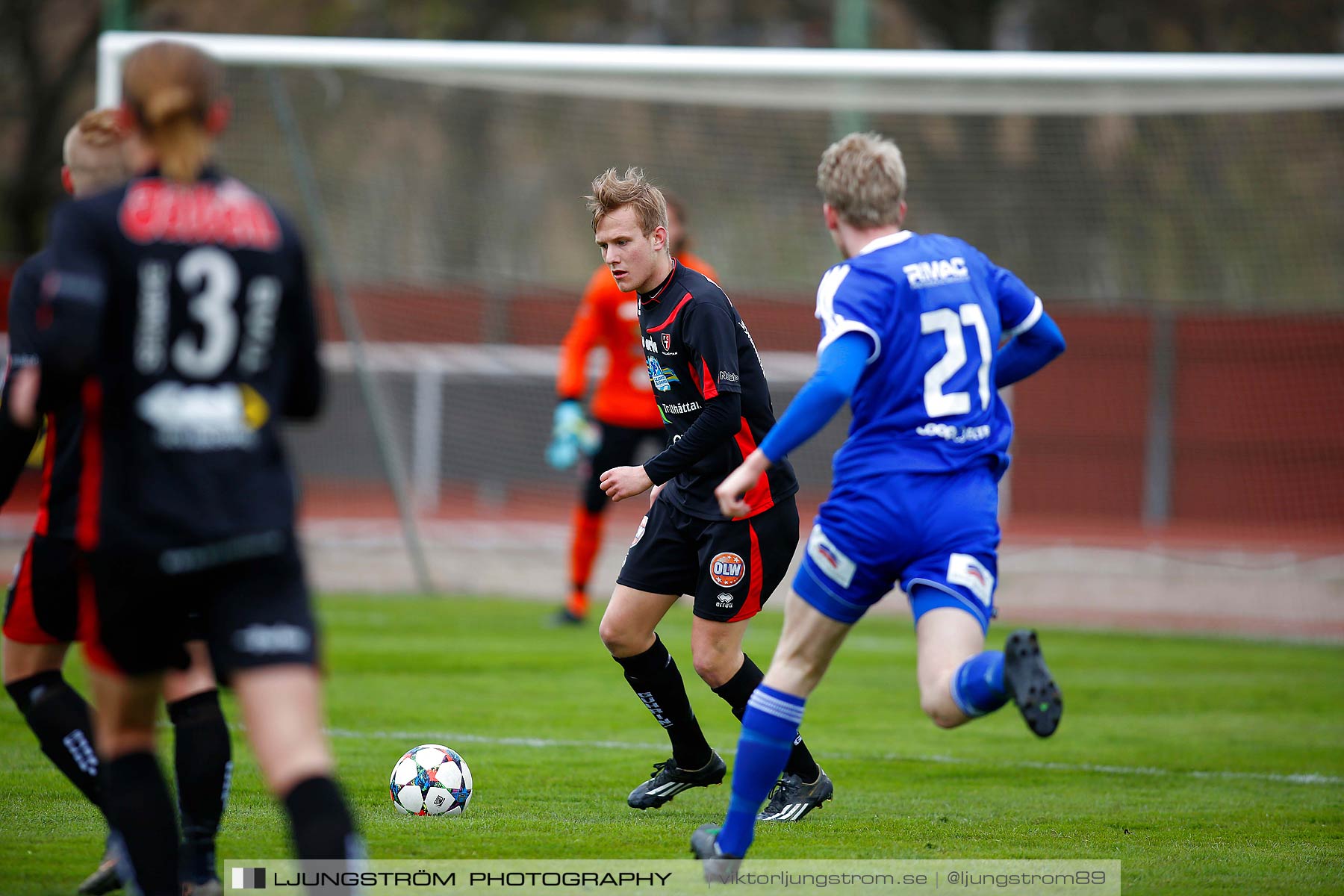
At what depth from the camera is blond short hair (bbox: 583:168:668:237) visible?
505cm

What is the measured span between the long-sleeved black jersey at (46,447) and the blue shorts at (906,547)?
197cm

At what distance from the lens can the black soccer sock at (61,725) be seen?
4270mm

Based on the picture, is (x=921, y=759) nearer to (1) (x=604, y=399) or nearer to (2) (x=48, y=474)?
(2) (x=48, y=474)

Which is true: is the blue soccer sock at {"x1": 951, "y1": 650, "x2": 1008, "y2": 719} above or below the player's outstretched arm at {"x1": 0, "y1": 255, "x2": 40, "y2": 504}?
below

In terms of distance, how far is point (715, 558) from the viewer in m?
5.04

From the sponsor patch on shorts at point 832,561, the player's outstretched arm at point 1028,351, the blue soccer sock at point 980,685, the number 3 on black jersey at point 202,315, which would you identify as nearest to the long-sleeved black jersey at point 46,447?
the number 3 on black jersey at point 202,315

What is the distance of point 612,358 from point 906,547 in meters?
6.56

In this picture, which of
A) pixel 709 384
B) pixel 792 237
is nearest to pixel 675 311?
pixel 709 384

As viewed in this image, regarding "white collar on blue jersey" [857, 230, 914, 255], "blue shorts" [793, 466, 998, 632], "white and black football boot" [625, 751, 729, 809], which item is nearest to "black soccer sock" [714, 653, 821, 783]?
"white and black football boot" [625, 751, 729, 809]

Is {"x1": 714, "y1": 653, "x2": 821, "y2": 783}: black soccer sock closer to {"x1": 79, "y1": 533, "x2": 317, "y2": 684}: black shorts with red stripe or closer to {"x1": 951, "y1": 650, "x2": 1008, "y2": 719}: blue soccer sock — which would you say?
{"x1": 951, "y1": 650, "x2": 1008, "y2": 719}: blue soccer sock

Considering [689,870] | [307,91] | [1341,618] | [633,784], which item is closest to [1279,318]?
[1341,618]

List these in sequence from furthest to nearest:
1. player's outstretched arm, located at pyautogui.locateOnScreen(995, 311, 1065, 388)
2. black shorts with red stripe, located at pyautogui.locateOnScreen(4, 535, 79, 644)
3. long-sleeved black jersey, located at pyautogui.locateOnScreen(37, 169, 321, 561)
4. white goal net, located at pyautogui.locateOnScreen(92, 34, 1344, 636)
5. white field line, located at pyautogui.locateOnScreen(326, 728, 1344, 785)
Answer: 1. white goal net, located at pyautogui.locateOnScreen(92, 34, 1344, 636)
2. white field line, located at pyautogui.locateOnScreen(326, 728, 1344, 785)
3. player's outstretched arm, located at pyautogui.locateOnScreen(995, 311, 1065, 388)
4. black shorts with red stripe, located at pyautogui.locateOnScreen(4, 535, 79, 644)
5. long-sleeved black jersey, located at pyautogui.locateOnScreen(37, 169, 321, 561)

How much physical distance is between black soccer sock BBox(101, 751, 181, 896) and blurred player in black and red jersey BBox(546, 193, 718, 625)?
6.74 m

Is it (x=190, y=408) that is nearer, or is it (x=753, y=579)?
(x=190, y=408)
